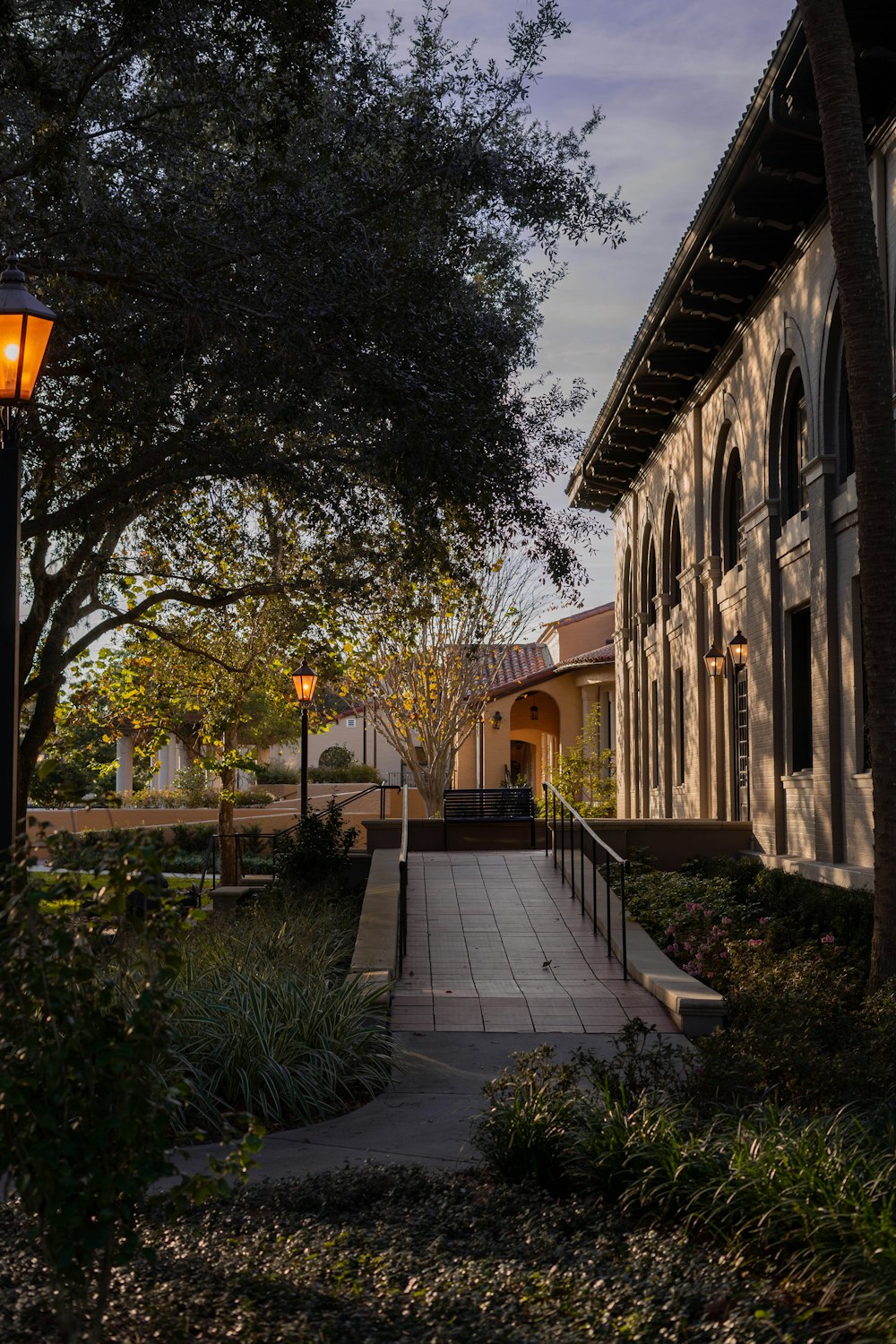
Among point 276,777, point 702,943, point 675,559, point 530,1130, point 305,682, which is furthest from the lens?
point 276,777

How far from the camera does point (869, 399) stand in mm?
9352

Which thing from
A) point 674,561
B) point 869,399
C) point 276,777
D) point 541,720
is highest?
point 674,561

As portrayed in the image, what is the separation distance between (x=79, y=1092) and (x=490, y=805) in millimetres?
18667

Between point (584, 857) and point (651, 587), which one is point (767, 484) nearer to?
point (584, 857)

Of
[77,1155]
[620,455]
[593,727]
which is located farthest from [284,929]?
[593,727]

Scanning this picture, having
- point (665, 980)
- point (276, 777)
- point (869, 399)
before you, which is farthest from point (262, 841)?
point (869, 399)

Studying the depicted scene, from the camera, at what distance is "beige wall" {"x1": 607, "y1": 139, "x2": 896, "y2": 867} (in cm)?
1430

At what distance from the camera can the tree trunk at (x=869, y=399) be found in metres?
9.02

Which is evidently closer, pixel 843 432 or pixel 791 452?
pixel 843 432

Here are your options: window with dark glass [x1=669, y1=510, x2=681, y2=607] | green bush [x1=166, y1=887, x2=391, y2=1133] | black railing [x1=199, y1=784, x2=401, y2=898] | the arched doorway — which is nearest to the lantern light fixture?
black railing [x1=199, y1=784, x2=401, y2=898]

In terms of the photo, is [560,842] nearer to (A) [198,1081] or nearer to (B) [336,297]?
(B) [336,297]

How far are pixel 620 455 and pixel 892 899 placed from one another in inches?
748

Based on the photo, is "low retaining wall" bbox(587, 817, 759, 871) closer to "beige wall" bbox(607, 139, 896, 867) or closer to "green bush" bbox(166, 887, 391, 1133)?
"beige wall" bbox(607, 139, 896, 867)

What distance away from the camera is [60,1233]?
354cm
